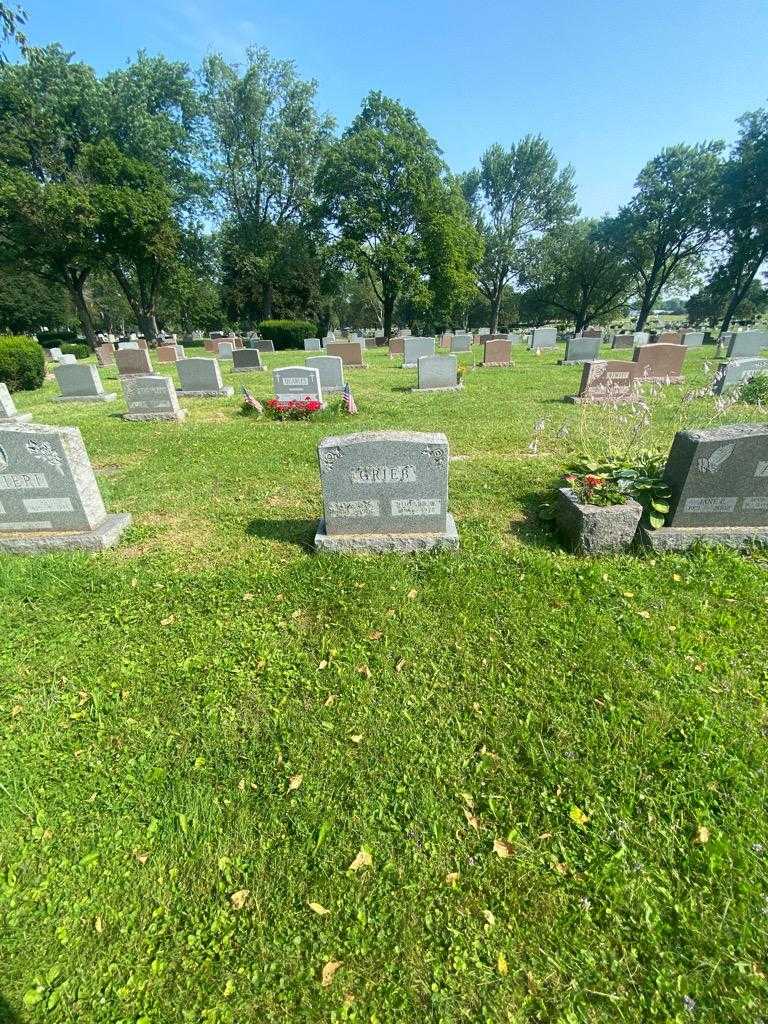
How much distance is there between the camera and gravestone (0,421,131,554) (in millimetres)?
3953

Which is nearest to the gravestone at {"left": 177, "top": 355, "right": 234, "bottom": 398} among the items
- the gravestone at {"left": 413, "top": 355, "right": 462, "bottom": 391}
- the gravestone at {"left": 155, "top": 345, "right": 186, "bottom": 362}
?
the gravestone at {"left": 413, "top": 355, "right": 462, "bottom": 391}

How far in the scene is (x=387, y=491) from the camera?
12.9 ft

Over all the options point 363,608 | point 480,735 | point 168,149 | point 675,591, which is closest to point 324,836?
point 480,735

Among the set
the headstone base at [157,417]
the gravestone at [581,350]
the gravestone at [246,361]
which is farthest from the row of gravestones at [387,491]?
the gravestone at [581,350]

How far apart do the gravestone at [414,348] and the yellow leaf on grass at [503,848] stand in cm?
1785

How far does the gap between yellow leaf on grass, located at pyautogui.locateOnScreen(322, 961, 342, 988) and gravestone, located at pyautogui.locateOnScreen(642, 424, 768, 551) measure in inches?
147

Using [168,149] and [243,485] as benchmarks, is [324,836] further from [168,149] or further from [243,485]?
[168,149]

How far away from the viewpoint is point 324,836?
6.62ft

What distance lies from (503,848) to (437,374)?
12011mm

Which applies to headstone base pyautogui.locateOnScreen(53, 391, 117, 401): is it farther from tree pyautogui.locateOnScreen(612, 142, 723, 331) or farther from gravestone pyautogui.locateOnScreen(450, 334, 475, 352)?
tree pyautogui.locateOnScreen(612, 142, 723, 331)

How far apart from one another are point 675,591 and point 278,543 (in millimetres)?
3534

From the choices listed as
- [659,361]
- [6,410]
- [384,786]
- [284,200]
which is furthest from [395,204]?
[384,786]

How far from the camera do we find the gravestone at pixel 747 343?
18.5m

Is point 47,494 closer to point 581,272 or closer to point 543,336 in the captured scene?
point 543,336
